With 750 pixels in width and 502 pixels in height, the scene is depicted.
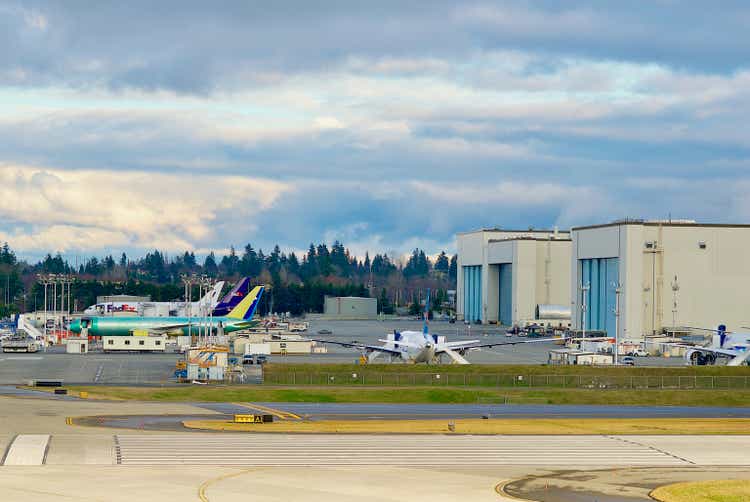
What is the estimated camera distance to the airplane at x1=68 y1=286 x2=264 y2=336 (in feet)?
557

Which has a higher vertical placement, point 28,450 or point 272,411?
point 28,450

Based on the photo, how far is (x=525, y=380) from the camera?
4274 inches

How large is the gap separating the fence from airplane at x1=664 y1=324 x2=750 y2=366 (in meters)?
19.6

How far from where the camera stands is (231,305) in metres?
182

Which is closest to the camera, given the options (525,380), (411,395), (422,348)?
(411,395)

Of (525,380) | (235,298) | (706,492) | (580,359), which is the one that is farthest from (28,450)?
(235,298)

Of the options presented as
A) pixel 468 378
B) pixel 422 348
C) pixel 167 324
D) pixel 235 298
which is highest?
pixel 235 298

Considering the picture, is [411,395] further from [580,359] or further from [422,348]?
[580,359]

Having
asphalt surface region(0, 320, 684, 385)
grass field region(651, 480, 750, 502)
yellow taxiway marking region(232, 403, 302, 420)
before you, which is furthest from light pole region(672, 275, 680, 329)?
grass field region(651, 480, 750, 502)

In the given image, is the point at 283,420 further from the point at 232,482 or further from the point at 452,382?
the point at 452,382

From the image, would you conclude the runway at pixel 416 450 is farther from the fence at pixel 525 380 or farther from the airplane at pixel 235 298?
the airplane at pixel 235 298

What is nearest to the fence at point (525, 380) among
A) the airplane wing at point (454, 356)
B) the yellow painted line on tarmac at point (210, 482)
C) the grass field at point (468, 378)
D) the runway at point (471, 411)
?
the grass field at point (468, 378)

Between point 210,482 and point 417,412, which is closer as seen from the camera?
point 210,482

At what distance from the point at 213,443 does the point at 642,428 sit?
3053 cm
